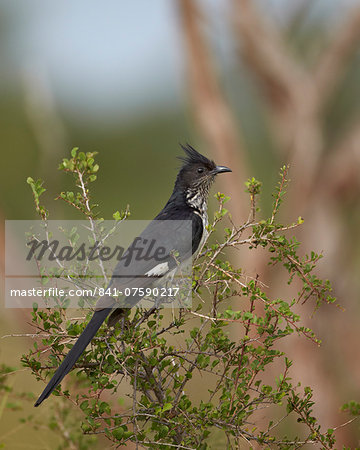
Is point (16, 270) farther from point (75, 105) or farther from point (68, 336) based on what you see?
point (75, 105)

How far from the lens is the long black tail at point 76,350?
217cm

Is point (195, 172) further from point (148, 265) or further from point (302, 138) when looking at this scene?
point (302, 138)

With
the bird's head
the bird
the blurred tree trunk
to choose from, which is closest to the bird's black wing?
the bird

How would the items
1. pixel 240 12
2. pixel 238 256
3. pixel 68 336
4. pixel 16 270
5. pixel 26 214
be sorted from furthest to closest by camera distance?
pixel 26 214 → pixel 238 256 → pixel 240 12 → pixel 16 270 → pixel 68 336

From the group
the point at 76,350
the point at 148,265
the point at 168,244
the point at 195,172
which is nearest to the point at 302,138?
the point at 195,172

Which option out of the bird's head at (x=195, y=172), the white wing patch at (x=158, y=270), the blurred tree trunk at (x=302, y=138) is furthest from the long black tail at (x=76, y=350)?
the blurred tree trunk at (x=302, y=138)

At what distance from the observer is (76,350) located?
2174 millimetres

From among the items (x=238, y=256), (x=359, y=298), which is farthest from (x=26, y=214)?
(x=359, y=298)

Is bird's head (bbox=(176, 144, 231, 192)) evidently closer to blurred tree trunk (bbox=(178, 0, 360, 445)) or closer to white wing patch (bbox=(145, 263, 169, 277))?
white wing patch (bbox=(145, 263, 169, 277))

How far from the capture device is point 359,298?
805 cm

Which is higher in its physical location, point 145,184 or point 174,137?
point 174,137

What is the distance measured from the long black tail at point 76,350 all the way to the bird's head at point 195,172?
170 centimetres

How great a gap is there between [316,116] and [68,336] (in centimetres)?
511

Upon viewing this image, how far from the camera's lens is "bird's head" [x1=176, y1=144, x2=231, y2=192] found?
389 centimetres
